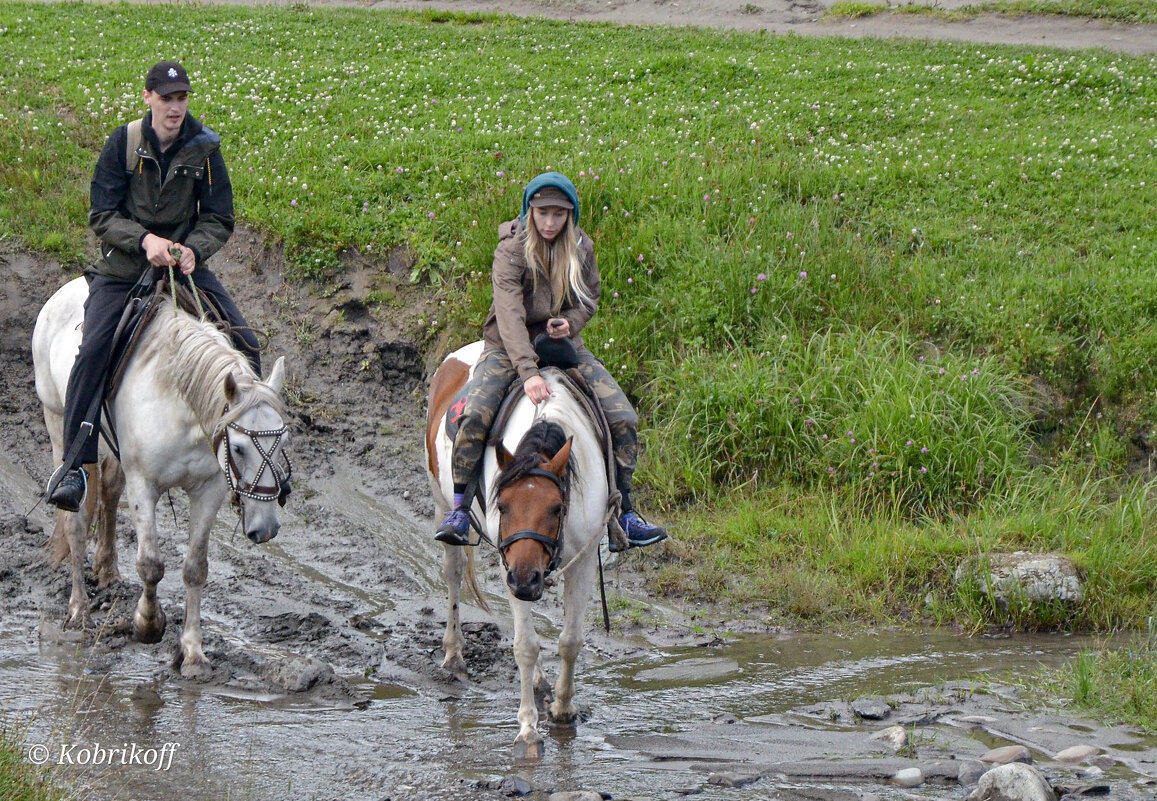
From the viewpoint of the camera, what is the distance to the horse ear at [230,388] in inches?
224

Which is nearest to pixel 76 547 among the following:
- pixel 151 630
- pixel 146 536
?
pixel 151 630

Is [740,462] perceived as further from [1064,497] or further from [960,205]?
[960,205]

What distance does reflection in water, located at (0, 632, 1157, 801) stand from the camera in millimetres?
4738

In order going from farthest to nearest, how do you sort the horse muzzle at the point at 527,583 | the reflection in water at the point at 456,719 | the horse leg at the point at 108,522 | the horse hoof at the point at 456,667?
the horse leg at the point at 108,522 < the horse hoof at the point at 456,667 < the horse muzzle at the point at 527,583 < the reflection in water at the point at 456,719

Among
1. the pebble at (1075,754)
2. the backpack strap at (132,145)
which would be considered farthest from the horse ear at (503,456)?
the backpack strap at (132,145)

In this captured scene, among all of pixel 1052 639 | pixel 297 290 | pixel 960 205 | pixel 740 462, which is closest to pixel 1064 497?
pixel 1052 639

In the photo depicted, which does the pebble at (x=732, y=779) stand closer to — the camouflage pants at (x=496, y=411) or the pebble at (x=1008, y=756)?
the pebble at (x=1008, y=756)

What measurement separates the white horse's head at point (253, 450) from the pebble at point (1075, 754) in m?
3.86

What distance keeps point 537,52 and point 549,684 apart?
11772mm

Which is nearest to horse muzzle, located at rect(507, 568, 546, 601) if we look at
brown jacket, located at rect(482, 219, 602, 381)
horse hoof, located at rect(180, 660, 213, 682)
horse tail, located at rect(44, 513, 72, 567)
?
brown jacket, located at rect(482, 219, 602, 381)

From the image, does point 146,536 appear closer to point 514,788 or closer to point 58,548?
point 58,548

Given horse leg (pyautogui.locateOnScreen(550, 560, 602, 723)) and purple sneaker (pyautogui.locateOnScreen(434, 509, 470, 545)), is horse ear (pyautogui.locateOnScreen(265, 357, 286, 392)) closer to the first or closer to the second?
purple sneaker (pyautogui.locateOnScreen(434, 509, 470, 545))

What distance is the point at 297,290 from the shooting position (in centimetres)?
1095

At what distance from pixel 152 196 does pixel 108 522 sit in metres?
2.19
